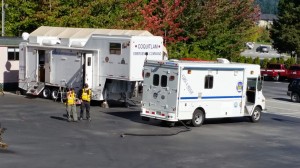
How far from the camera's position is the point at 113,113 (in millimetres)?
28578

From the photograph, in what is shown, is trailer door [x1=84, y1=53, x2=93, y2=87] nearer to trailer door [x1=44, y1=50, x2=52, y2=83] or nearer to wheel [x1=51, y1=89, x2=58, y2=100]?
wheel [x1=51, y1=89, x2=58, y2=100]

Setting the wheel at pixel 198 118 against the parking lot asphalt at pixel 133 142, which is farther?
the wheel at pixel 198 118

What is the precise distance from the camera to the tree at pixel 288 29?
6856cm

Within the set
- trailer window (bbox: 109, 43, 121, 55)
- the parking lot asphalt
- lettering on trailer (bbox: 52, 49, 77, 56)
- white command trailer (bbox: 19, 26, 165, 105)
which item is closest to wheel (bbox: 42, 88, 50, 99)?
white command trailer (bbox: 19, 26, 165, 105)

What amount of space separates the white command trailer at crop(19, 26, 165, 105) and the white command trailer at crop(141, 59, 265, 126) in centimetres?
399

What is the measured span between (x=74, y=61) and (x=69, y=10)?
10829 mm

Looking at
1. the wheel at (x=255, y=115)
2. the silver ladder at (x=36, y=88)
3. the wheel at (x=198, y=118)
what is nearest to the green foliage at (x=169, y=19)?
the silver ladder at (x=36, y=88)

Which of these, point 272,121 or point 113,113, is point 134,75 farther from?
point 272,121

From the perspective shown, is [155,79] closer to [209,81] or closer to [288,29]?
[209,81]

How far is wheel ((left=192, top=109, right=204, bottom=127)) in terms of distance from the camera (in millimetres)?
24906

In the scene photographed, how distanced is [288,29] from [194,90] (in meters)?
46.6

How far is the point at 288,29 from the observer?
225ft

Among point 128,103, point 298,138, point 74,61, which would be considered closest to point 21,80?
point 74,61

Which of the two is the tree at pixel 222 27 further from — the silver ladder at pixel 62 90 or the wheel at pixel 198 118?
the wheel at pixel 198 118
